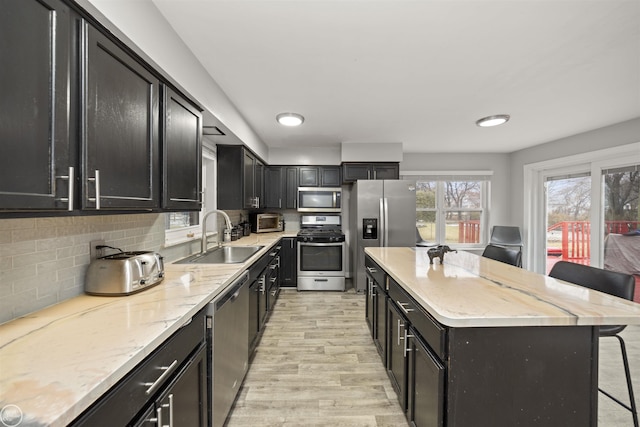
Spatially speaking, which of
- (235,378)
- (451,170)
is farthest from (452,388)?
(451,170)

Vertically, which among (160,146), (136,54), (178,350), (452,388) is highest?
(136,54)

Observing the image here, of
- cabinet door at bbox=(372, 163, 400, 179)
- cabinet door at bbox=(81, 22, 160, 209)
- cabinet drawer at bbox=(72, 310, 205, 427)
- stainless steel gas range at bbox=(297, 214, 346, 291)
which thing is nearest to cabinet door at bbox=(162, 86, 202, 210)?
cabinet door at bbox=(81, 22, 160, 209)

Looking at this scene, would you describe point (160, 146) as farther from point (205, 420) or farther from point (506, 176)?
point (506, 176)

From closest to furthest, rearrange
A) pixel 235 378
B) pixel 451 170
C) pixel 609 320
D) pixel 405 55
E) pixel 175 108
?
pixel 609 320
pixel 175 108
pixel 235 378
pixel 405 55
pixel 451 170

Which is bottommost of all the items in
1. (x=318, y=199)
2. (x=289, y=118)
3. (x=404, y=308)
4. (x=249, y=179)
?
(x=404, y=308)

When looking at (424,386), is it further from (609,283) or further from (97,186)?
(97,186)

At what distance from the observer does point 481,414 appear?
3.51ft

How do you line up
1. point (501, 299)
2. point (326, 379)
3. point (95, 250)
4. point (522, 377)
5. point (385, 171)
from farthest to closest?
point (385, 171) → point (326, 379) → point (95, 250) → point (501, 299) → point (522, 377)

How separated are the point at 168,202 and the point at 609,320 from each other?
82.7 inches

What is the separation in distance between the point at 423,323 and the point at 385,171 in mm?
3481

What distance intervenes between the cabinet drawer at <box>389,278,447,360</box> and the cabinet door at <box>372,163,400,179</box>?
9.76 feet

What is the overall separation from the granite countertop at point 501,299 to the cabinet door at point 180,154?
1441 millimetres

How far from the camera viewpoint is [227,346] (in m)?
1.61

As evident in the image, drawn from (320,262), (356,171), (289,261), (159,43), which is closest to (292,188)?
(356,171)
